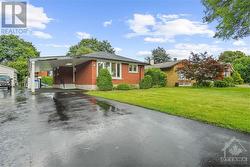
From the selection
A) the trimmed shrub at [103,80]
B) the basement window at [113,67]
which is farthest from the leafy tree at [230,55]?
the trimmed shrub at [103,80]

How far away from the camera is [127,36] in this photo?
4653 cm

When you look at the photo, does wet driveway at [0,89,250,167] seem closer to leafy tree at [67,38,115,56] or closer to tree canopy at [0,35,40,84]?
tree canopy at [0,35,40,84]

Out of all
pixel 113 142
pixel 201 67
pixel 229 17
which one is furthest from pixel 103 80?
pixel 113 142

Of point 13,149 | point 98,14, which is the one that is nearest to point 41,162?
point 13,149

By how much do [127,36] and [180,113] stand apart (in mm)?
38248

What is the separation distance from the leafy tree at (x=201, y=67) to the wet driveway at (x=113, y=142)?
21450mm

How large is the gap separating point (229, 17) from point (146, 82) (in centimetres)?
1206

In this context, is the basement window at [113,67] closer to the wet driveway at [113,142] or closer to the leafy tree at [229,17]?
the leafy tree at [229,17]

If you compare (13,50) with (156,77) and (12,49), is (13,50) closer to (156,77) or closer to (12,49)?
(12,49)

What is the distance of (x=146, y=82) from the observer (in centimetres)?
2681

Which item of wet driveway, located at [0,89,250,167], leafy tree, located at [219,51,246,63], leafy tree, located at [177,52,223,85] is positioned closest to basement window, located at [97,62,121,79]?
leafy tree, located at [177,52,223,85]

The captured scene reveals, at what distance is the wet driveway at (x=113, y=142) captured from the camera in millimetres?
4648

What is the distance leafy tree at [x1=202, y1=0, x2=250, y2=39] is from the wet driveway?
433 inches

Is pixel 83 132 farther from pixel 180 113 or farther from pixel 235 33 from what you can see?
pixel 235 33
